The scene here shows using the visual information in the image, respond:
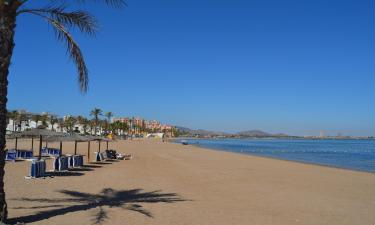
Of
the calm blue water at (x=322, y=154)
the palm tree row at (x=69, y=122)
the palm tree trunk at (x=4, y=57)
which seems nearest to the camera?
the palm tree trunk at (x=4, y=57)

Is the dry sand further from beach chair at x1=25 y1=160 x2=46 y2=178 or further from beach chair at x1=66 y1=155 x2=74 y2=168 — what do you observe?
beach chair at x1=66 y1=155 x2=74 y2=168

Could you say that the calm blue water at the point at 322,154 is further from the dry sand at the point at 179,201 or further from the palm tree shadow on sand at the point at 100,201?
the palm tree shadow on sand at the point at 100,201

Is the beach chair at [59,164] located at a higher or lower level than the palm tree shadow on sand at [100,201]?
higher

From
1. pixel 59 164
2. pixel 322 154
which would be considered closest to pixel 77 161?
pixel 59 164

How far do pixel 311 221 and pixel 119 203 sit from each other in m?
4.41

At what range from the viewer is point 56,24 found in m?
8.05

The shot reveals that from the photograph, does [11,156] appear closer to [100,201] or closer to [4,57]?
[100,201]

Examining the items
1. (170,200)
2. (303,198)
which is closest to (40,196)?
(170,200)

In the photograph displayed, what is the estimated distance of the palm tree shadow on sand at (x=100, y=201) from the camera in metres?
8.12

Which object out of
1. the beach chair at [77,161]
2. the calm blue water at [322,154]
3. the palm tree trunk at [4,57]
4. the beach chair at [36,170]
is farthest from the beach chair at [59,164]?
the calm blue water at [322,154]

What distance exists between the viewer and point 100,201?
10.1 metres

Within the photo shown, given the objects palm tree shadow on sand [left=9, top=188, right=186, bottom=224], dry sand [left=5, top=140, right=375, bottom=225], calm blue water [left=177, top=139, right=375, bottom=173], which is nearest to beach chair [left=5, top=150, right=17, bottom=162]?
dry sand [left=5, top=140, right=375, bottom=225]

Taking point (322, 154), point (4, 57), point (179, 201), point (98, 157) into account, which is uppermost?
point (4, 57)

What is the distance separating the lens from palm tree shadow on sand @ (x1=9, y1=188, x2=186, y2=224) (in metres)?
8.12
